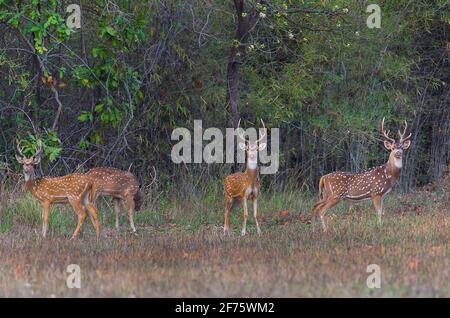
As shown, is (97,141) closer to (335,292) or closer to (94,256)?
(94,256)

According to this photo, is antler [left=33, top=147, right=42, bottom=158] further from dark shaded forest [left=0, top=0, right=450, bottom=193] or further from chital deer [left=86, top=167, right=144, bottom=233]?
chital deer [left=86, top=167, right=144, bottom=233]

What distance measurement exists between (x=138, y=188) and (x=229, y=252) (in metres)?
3.41

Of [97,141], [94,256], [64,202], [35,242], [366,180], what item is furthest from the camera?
[97,141]

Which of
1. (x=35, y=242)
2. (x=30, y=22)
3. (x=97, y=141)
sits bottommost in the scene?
(x=35, y=242)

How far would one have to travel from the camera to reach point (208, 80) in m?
15.8

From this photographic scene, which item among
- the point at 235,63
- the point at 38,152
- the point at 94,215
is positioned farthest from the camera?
the point at 235,63

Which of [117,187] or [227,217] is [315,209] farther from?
[117,187]

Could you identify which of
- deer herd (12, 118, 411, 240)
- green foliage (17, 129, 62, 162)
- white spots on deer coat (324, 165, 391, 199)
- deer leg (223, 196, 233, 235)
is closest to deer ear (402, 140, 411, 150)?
deer herd (12, 118, 411, 240)

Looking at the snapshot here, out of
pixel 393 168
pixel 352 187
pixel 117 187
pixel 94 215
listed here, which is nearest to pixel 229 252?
pixel 94 215

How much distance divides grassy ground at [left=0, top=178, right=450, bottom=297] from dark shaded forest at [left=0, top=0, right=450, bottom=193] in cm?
140

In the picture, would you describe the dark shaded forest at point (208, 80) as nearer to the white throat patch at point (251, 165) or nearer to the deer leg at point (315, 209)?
the white throat patch at point (251, 165)

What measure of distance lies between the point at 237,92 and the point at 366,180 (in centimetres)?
315

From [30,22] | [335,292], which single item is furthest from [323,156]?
[335,292]

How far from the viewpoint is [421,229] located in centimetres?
1177
